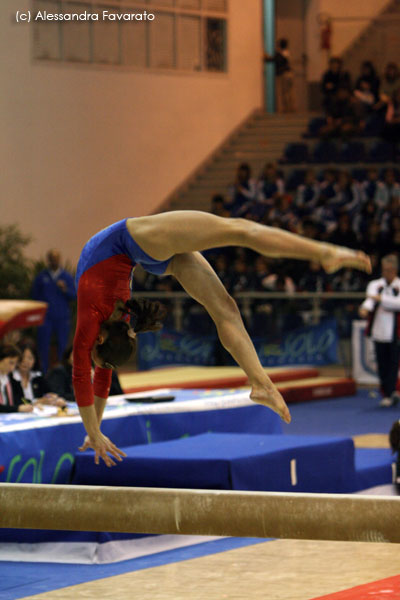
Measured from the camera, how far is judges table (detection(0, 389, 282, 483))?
643 centimetres

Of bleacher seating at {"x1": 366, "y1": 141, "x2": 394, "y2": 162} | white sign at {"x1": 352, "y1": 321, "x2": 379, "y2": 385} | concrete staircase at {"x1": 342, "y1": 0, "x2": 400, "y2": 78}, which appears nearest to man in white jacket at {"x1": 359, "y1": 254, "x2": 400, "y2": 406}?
white sign at {"x1": 352, "y1": 321, "x2": 379, "y2": 385}

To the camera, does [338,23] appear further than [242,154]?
Yes

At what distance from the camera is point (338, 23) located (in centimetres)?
2075

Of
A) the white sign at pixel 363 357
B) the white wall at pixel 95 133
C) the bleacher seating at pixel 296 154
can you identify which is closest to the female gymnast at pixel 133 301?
the white sign at pixel 363 357

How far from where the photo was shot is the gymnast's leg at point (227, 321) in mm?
4594

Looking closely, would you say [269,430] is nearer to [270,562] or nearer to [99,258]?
[270,562]

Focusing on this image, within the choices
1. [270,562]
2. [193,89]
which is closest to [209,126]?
[193,89]

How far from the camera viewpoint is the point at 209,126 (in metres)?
19.5

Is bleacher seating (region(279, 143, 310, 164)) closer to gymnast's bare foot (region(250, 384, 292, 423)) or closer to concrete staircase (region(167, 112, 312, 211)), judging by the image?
concrete staircase (region(167, 112, 312, 211))

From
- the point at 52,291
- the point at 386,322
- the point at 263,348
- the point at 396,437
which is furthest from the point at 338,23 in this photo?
the point at 396,437

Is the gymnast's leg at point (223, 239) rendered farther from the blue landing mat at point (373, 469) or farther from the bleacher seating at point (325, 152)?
the bleacher seating at point (325, 152)

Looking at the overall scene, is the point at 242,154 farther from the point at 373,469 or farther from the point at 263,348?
the point at 373,469

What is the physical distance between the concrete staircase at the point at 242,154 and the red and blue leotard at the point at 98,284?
45.8 feet

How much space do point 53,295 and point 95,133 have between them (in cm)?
446
